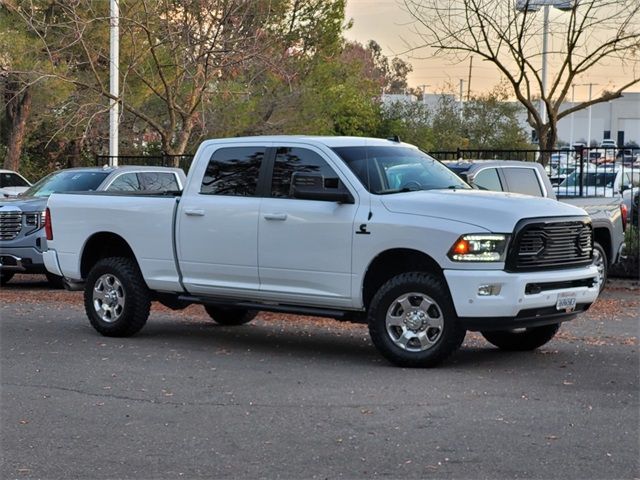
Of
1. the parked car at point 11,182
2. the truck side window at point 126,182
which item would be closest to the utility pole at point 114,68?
the parked car at point 11,182

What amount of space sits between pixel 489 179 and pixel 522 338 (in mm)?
4927

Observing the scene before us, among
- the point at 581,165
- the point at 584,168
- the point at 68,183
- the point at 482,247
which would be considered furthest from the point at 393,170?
the point at 584,168

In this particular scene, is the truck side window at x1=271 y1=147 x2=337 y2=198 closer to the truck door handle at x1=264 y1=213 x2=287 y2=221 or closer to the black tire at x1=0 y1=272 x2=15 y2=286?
the truck door handle at x1=264 y1=213 x2=287 y2=221

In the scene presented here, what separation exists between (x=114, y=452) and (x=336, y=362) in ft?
11.7

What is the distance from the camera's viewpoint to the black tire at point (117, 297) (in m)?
11.5

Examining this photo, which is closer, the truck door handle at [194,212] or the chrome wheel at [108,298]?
the truck door handle at [194,212]

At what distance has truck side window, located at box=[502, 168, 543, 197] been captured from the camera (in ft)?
50.7

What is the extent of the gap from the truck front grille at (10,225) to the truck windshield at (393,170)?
8.45 metres

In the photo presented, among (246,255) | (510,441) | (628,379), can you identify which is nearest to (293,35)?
(246,255)

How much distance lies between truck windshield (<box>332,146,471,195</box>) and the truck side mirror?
21 cm

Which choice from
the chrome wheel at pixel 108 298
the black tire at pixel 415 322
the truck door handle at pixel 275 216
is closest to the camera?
the black tire at pixel 415 322

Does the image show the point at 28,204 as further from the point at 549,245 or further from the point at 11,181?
the point at 549,245

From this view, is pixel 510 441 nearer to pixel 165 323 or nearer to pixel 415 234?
pixel 415 234

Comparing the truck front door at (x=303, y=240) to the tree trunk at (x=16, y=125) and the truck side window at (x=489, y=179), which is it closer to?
the truck side window at (x=489, y=179)
